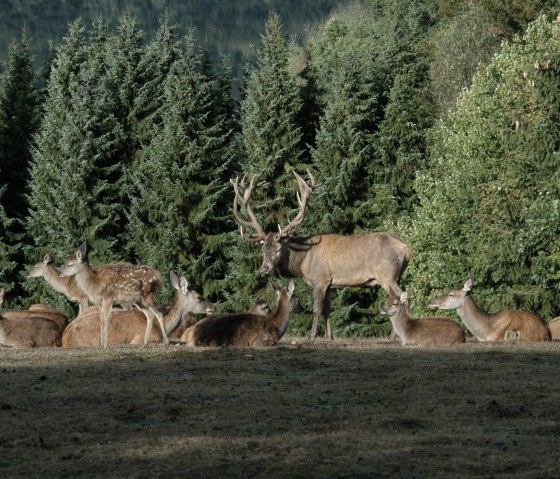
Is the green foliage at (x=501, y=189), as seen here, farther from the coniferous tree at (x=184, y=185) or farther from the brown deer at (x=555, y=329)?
the brown deer at (x=555, y=329)

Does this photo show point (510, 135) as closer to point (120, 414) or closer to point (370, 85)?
point (370, 85)

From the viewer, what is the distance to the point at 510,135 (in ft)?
124

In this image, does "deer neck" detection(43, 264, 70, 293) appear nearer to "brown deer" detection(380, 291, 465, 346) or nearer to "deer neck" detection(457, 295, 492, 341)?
"brown deer" detection(380, 291, 465, 346)

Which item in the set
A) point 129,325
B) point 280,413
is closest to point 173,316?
point 129,325

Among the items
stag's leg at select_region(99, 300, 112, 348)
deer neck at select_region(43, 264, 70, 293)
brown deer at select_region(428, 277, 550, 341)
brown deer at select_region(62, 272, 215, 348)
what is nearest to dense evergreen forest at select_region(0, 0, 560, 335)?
brown deer at select_region(428, 277, 550, 341)

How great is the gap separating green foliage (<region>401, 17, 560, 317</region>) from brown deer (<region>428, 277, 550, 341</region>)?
13277 millimetres

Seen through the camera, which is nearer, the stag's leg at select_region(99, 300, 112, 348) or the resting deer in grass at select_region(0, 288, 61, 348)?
the stag's leg at select_region(99, 300, 112, 348)

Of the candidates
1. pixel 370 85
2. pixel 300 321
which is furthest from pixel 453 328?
pixel 370 85

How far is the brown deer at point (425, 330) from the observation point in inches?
760

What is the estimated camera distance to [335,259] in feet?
77.9

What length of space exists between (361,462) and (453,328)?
8.67 metres

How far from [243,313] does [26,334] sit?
11.2 ft

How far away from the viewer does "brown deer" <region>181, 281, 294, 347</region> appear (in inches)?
731

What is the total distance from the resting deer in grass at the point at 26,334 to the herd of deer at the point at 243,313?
0.01 meters
